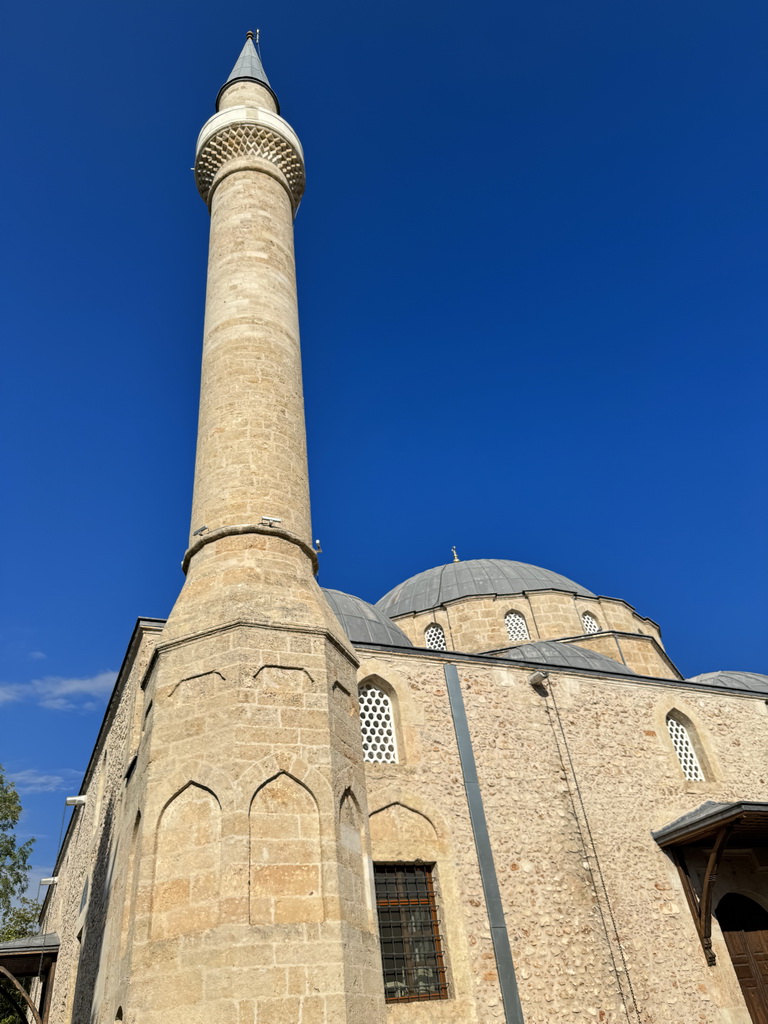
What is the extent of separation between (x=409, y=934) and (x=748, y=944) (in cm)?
464

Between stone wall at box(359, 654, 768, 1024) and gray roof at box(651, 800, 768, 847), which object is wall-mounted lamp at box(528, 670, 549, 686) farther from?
gray roof at box(651, 800, 768, 847)

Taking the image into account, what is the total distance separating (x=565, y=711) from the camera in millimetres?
9297

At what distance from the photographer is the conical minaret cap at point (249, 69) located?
9.68m

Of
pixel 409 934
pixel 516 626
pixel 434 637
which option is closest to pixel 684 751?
pixel 409 934

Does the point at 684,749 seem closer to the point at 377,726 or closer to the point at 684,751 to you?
the point at 684,751

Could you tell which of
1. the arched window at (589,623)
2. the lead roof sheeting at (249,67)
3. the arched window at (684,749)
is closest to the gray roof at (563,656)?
the arched window at (684,749)

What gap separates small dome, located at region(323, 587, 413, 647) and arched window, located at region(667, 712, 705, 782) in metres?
4.12

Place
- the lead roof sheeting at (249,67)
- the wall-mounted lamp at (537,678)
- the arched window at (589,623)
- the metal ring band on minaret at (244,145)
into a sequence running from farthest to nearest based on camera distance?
the arched window at (589,623)
the lead roof sheeting at (249,67)
the wall-mounted lamp at (537,678)
the metal ring band on minaret at (244,145)

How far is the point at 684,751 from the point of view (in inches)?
400

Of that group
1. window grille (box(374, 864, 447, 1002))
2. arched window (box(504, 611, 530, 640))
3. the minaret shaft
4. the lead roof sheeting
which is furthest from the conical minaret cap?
arched window (box(504, 611, 530, 640))

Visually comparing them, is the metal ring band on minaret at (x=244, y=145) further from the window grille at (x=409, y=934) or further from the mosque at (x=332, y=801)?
the window grille at (x=409, y=934)

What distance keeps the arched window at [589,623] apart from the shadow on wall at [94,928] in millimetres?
10695

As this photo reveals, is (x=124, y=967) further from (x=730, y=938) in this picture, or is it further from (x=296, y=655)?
→ (x=730, y=938)

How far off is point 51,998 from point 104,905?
15.2ft
